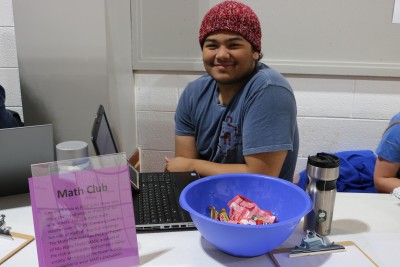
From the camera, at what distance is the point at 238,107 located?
4.40ft

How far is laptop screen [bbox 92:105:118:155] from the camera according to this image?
949mm

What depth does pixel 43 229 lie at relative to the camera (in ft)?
2.25

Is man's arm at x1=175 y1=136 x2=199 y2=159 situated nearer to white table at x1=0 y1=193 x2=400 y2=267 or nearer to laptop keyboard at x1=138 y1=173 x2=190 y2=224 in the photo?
laptop keyboard at x1=138 y1=173 x2=190 y2=224

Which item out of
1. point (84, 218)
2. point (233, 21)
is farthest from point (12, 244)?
point (233, 21)

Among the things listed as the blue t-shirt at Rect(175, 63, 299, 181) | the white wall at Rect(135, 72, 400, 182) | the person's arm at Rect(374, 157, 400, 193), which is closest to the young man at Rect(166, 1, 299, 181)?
the blue t-shirt at Rect(175, 63, 299, 181)

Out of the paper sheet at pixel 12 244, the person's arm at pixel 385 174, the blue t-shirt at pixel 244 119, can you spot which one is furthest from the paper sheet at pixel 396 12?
the paper sheet at pixel 12 244

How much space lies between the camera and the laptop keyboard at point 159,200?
0.93 meters

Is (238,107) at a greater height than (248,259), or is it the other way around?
(238,107)

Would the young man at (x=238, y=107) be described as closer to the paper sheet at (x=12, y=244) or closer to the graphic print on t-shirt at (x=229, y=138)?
the graphic print on t-shirt at (x=229, y=138)

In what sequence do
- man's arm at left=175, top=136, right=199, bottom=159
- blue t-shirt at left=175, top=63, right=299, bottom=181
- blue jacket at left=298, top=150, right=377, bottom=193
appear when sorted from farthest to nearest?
blue jacket at left=298, top=150, right=377, bottom=193 → man's arm at left=175, top=136, right=199, bottom=159 → blue t-shirt at left=175, top=63, right=299, bottom=181

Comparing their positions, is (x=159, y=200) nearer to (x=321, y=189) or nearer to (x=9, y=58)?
(x=321, y=189)

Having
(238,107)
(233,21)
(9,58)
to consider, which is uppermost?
(233,21)

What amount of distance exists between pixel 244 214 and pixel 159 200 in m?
0.30

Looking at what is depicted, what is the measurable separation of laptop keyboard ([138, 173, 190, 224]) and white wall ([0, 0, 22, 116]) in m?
1.32
